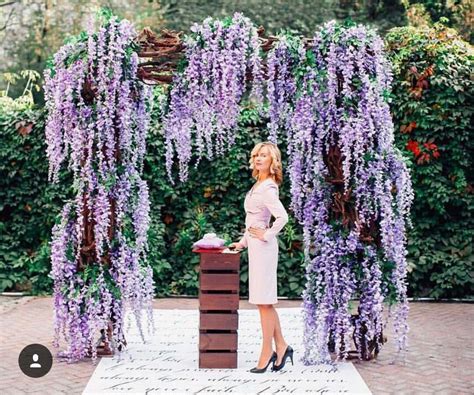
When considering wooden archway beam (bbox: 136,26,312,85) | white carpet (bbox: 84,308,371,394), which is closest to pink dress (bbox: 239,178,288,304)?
white carpet (bbox: 84,308,371,394)

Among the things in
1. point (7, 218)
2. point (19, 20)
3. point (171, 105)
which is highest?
→ point (19, 20)

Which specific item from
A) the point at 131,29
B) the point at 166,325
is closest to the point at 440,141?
the point at 166,325

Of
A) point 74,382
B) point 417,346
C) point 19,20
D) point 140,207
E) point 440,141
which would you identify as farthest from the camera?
point 19,20

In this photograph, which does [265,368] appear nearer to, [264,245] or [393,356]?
[264,245]

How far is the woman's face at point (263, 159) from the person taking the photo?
5.48 meters

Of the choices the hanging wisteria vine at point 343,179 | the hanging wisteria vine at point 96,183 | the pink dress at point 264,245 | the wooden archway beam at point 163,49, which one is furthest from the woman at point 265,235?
the hanging wisteria vine at point 96,183

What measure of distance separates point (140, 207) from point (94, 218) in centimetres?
41

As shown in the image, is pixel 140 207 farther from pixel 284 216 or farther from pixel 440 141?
pixel 440 141

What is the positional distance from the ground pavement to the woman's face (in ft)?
5.65

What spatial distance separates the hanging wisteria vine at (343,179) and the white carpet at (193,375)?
0.42 m

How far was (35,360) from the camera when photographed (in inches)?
230

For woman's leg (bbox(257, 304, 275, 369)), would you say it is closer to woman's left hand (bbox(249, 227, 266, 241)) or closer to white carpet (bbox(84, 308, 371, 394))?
white carpet (bbox(84, 308, 371, 394))

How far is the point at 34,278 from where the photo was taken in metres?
9.49

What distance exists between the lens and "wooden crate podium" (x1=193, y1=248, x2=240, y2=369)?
5691 millimetres
